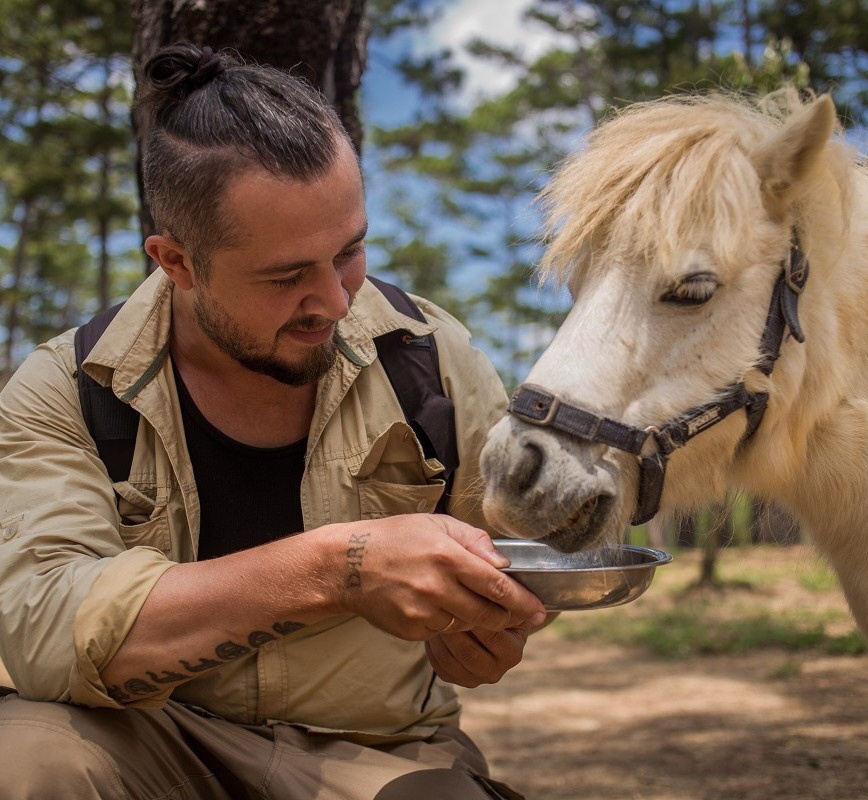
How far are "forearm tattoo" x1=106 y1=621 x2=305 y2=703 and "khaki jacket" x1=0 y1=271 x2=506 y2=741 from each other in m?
0.04

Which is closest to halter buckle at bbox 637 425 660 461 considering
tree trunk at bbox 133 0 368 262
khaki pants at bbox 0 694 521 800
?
khaki pants at bbox 0 694 521 800

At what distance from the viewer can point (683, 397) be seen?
2.14 metres

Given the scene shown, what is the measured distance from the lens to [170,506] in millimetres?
2301

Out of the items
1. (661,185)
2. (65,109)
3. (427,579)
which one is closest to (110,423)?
(427,579)

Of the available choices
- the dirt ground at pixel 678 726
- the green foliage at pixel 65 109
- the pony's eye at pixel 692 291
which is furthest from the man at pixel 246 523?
the green foliage at pixel 65 109

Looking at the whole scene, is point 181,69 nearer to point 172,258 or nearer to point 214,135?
point 214,135

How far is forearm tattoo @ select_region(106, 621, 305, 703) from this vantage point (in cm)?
191

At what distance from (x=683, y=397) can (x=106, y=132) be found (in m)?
13.0

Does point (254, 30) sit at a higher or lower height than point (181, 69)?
higher

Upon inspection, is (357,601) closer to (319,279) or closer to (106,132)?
(319,279)

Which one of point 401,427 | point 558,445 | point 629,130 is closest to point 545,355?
point 558,445

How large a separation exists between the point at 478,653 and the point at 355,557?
48 centimetres

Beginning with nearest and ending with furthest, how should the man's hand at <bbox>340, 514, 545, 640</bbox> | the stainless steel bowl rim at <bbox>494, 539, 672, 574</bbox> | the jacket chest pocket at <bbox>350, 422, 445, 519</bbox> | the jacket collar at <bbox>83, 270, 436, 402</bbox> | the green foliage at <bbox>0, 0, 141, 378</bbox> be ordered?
the man's hand at <bbox>340, 514, 545, 640</bbox>
the stainless steel bowl rim at <bbox>494, 539, 672, 574</bbox>
the jacket collar at <bbox>83, 270, 436, 402</bbox>
the jacket chest pocket at <bbox>350, 422, 445, 519</bbox>
the green foliage at <bbox>0, 0, 141, 378</bbox>

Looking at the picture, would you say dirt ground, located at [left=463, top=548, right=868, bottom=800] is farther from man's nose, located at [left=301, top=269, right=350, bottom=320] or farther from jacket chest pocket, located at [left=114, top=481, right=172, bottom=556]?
man's nose, located at [left=301, top=269, right=350, bottom=320]
